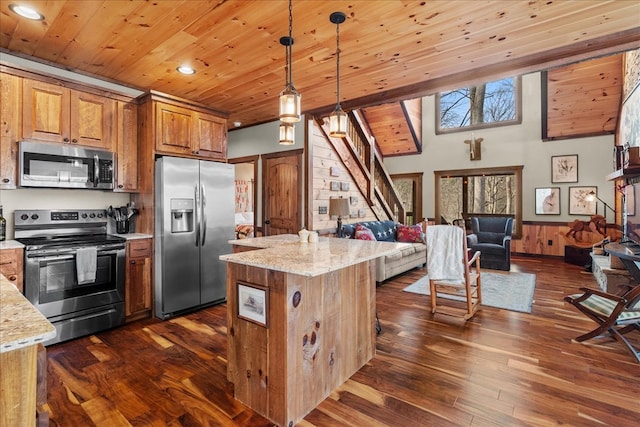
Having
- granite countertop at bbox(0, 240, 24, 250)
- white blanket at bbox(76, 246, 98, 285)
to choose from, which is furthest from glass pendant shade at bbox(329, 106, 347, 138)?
granite countertop at bbox(0, 240, 24, 250)

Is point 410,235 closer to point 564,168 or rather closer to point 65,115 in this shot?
point 564,168

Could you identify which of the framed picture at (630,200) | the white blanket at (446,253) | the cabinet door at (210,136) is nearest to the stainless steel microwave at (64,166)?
the cabinet door at (210,136)

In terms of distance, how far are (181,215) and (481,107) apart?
23.9ft

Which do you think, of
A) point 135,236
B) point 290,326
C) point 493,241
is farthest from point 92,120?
point 493,241

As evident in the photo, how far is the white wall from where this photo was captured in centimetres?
645

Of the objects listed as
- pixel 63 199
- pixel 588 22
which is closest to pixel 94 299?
pixel 63 199

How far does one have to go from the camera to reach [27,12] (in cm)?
233

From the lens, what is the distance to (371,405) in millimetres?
2010

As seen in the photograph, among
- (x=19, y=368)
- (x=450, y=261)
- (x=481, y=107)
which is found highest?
(x=481, y=107)

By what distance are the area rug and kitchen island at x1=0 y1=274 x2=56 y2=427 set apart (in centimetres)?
409

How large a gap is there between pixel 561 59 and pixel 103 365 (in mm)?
4813

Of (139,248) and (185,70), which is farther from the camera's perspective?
(139,248)

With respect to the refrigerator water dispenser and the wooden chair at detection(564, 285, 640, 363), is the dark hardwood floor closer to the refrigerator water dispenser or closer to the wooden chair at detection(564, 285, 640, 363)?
the wooden chair at detection(564, 285, 640, 363)

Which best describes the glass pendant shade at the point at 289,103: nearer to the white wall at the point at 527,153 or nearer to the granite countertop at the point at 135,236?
the granite countertop at the point at 135,236
